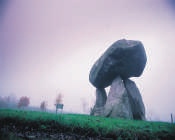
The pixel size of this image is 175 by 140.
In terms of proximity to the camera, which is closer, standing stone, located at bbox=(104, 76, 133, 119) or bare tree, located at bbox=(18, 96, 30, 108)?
standing stone, located at bbox=(104, 76, 133, 119)

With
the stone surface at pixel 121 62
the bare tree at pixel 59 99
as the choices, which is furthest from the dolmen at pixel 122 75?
the bare tree at pixel 59 99

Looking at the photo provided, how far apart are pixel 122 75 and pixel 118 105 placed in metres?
5.90

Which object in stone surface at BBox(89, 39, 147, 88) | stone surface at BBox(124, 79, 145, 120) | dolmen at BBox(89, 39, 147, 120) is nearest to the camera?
dolmen at BBox(89, 39, 147, 120)

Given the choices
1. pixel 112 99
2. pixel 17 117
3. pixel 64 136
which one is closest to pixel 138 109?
pixel 112 99

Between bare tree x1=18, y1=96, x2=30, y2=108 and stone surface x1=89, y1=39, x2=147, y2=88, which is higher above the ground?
stone surface x1=89, y1=39, x2=147, y2=88

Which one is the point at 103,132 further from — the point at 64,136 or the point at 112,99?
the point at 112,99

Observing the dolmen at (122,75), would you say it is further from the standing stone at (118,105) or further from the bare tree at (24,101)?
the bare tree at (24,101)

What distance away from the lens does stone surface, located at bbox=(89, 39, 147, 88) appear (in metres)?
16.1

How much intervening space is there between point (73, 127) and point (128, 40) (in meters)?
14.2

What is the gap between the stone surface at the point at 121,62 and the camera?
16.1m

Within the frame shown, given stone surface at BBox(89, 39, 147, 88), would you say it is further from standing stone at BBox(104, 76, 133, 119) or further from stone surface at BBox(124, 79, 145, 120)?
stone surface at BBox(124, 79, 145, 120)

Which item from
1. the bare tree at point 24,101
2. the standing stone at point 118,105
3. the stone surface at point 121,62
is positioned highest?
the stone surface at point 121,62

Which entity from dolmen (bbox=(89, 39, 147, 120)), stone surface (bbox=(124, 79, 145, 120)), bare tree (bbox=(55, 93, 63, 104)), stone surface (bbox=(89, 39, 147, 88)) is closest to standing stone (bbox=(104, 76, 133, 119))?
dolmen (bbox=(89, 39, 147, 120))

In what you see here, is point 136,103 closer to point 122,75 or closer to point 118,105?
point 118,105
